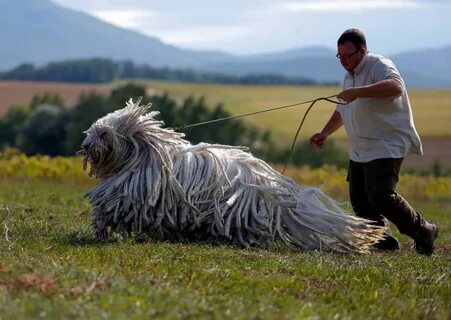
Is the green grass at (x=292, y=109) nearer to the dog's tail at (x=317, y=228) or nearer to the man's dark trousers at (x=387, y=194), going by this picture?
the man's dark trousers at (x=387, y=194)

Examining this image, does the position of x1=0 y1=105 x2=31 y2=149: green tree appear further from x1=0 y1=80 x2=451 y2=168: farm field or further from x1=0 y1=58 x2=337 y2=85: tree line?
x1=0 y1=58 x2=337 y2=85: tree line

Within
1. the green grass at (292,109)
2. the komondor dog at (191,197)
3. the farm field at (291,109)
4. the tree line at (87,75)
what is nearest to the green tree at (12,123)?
the farm field at (291,109)

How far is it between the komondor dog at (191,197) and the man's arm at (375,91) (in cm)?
99

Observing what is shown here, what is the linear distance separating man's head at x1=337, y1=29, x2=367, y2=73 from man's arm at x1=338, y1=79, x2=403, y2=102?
43cm

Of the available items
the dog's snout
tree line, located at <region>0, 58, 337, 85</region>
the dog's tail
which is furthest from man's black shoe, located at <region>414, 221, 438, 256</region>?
tree line, located at <region>0, 58, 337, 85</region>

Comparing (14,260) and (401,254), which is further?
(401,254)

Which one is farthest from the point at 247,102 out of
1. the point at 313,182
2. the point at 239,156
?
the point at 239,156

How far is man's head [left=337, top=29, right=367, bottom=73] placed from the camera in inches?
379

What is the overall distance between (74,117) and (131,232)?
28.4m

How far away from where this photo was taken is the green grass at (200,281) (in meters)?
5.75

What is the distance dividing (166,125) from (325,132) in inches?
745

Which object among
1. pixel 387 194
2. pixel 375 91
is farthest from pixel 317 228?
pixel 375 91

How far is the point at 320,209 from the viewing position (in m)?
9.62

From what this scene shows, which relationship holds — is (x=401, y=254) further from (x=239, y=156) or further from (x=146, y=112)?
(x=146, y=112)
